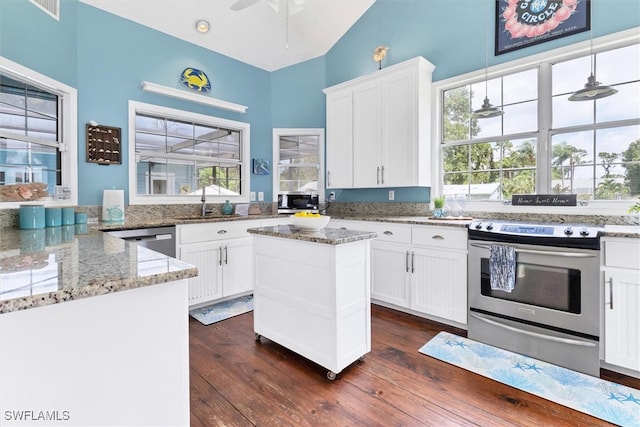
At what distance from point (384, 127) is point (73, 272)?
307 cm

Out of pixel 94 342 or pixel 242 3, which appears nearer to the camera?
pixel 94 342

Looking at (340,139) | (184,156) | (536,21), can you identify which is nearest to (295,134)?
(340,139)

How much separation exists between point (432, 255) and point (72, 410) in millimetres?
2524

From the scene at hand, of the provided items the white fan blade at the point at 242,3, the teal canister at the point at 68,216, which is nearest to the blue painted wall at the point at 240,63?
the teal canister at the point at 68,216

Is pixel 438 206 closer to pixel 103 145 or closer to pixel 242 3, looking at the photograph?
pixel 242 3

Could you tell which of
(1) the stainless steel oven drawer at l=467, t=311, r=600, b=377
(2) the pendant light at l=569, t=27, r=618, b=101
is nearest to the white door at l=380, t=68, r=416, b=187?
(2) the pendant light at l=569, t=27, r=618, b=101

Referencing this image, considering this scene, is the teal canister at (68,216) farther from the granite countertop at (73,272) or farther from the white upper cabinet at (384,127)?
the white upper cabinet at (384,127)

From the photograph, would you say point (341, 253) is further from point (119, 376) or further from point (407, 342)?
point (119, 376)

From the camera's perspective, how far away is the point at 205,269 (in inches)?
123

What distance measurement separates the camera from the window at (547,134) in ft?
8.00

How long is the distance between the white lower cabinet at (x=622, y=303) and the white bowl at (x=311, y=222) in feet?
5.89

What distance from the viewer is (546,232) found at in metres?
2.15

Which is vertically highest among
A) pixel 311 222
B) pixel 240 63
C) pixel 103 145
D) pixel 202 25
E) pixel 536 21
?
pixel 202 25

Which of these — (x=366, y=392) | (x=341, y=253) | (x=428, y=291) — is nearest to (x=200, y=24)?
(x=341, y=253)
